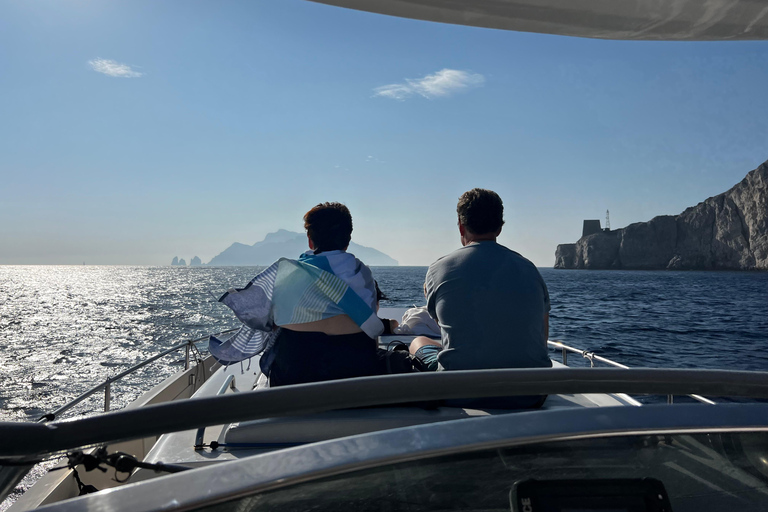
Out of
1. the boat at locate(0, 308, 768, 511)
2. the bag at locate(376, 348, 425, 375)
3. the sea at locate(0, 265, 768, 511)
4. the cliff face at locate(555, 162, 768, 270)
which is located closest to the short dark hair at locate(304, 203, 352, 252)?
the bag at locate(376, 348, 425, 375)

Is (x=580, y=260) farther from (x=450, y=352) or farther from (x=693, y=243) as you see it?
(x=450, y=352)

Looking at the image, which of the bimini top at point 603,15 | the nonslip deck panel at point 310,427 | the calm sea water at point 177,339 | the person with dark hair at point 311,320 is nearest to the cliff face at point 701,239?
the calm sea water at point 177,339

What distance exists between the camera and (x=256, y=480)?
0.87m

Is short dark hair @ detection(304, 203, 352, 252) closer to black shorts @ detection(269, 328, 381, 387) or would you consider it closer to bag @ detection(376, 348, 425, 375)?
black shorts @ detection(269, 328, 381, 387)

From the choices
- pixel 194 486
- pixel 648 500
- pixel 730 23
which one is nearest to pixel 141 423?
pixel 194 486

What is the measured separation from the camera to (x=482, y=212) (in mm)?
2770

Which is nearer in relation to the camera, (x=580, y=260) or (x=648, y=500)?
(x=648, y=500)

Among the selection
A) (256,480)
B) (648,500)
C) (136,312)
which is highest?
(256,480)

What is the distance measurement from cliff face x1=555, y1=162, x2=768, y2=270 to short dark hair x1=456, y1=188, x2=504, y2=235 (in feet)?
328

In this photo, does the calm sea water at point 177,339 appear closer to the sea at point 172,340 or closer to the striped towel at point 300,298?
the sea at point 172,340

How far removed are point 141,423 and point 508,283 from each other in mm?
1909

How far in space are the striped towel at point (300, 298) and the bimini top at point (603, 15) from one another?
131 centimetres

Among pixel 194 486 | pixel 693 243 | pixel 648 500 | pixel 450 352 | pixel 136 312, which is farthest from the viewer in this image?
pixel 693 243

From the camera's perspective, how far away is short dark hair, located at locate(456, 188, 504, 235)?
2768 mm
